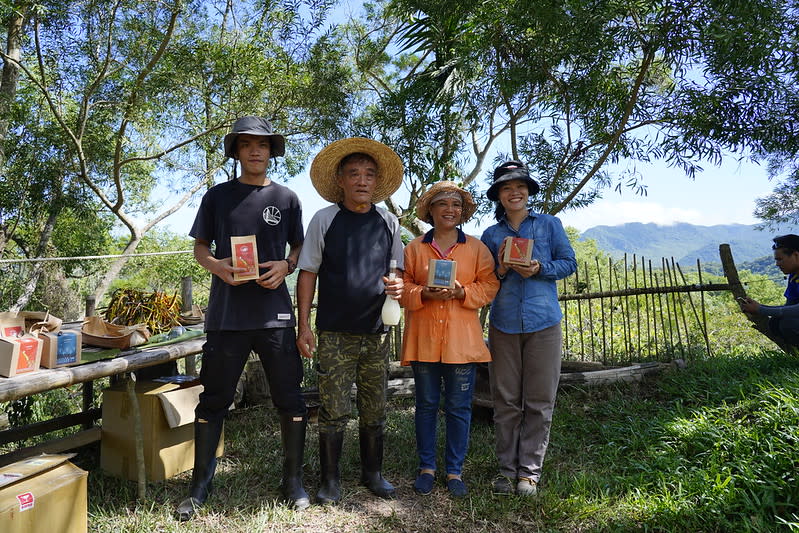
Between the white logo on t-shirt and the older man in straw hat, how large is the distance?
194 millimetres

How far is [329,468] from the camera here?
298 centimetres

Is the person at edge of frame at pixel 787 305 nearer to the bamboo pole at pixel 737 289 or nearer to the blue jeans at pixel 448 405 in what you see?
the bamboo pole at pixel 737 289

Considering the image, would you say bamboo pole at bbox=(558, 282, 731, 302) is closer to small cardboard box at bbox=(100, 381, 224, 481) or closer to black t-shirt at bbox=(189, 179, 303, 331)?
black t-shirt at bbox=(189, 179, 303, 331)

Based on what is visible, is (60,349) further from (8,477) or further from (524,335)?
(524,335)

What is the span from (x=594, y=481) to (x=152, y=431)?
274 cm

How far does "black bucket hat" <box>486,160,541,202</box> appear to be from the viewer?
304cm

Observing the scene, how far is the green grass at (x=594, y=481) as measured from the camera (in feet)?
8.82

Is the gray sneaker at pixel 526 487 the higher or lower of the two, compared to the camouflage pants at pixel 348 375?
lower

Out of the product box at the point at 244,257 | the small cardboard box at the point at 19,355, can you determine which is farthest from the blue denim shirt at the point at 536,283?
the small cardboard box at the point at 19,355

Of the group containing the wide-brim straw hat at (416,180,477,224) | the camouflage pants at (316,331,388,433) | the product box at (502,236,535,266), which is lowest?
the camouflage pants at (316,331,388,433)

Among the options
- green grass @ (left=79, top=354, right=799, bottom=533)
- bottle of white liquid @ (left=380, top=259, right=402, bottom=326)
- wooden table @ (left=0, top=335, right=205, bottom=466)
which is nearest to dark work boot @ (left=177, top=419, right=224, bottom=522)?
green grass @ (left=79, top=354, right=799, bottom=533)

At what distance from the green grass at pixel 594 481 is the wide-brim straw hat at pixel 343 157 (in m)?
1.79

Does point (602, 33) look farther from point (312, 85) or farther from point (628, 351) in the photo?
point (312, 85)

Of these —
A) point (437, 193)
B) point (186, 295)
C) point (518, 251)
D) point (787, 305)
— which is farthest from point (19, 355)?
point (787, 305)
